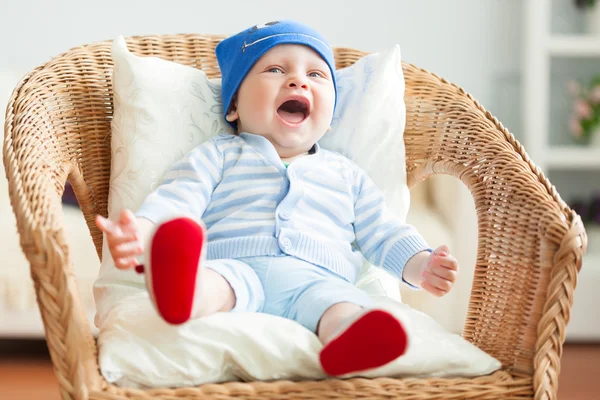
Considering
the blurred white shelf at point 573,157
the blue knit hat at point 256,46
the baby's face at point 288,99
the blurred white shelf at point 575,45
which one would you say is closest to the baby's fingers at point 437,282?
the baby's face at point 288,99

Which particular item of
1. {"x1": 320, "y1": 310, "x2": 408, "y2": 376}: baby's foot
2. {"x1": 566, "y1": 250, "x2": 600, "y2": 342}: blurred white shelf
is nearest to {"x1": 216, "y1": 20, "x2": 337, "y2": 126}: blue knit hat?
A: {"x1": 320, "y1": 310, "x2": 408, "y2": 376}: baby's foot

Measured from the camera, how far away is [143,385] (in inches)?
36.3

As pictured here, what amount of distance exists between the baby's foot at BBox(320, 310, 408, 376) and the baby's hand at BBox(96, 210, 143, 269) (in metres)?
0.27

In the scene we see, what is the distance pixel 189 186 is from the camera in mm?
1210

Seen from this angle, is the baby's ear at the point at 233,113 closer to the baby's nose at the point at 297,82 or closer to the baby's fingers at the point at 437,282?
the baby's nose at the point at 297,82

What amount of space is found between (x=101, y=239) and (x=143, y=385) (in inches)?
20.1

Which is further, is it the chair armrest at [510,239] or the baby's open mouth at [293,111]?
the baby's open mouth at [293,111]

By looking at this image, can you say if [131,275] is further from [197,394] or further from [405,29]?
[405,29]

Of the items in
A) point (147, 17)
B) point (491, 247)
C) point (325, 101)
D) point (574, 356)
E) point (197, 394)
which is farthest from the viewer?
point (147, 17)

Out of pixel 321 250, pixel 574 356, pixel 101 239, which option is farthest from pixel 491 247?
pixel 574 356

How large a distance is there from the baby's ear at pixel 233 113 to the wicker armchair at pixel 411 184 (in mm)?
190

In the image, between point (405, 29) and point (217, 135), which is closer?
point (217, 135)

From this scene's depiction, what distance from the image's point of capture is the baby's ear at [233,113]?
1.37m

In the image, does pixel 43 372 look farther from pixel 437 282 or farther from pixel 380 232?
pixel 437 282
